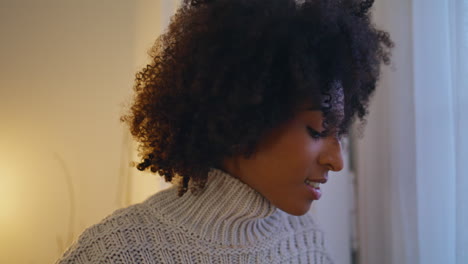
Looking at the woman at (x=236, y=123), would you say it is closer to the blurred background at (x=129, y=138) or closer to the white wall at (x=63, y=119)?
the blurred background at (x=129, y=138)

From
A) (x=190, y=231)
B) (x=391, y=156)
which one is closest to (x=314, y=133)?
(x=190, y=231)

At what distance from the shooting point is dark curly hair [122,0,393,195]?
0.59 m

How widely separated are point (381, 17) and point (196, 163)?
31.9 inches

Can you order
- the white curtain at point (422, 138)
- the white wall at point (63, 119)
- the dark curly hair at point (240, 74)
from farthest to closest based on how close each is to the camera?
1. the white wall at point (63, 119)
2. the white curtain at point (422, 138)
3. the dark curly hair at point (240, 74)

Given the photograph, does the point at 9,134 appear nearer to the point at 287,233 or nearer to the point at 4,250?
the point at 4,250

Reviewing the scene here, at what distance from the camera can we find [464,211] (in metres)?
0.80

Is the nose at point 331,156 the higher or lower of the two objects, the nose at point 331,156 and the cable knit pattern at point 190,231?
the higher

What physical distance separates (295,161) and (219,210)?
0.60ft

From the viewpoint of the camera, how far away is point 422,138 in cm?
92

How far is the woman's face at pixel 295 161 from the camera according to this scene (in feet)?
2.00

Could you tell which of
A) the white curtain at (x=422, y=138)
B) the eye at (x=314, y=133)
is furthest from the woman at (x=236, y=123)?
the white curtain at (x=422, y=138)

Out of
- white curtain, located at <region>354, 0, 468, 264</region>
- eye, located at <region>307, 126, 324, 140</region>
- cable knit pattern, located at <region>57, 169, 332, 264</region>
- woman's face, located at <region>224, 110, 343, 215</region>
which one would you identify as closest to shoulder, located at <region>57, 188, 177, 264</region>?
cable knit pattern, located at <region>57, 169, 332, 264</region>

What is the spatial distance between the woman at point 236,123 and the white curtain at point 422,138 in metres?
0.31

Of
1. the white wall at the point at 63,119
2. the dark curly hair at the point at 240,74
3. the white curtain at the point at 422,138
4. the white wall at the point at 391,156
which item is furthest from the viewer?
the white wall at the point at 63,119
